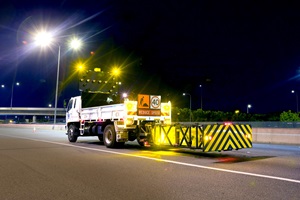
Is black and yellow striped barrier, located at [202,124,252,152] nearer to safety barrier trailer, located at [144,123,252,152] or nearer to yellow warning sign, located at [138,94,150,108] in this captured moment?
safety barrier trailer, located at [144,123,252,152]

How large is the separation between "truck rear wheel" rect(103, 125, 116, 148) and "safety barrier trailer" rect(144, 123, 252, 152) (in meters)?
3.22

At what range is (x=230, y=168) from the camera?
8734 millimetres

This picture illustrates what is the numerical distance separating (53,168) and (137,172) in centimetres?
244

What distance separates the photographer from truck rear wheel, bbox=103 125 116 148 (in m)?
14.6

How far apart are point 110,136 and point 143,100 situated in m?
2.36

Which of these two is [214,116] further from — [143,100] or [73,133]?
[143,100]

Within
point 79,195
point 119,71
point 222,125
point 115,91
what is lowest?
point 79,195

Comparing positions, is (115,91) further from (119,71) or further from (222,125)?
(222,125)

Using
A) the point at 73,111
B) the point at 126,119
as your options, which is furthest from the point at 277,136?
the point at 73,111

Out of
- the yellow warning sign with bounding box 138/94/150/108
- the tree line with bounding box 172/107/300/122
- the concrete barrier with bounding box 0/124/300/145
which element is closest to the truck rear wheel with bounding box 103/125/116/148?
the yellow warning sign with bounding box 138/94/150/108

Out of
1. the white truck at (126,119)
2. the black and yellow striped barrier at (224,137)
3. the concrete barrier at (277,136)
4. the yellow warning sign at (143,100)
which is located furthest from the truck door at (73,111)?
the concrete barrier at (277,136)

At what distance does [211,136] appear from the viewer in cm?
1088

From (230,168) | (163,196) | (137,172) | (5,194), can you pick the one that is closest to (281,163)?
(230,168)

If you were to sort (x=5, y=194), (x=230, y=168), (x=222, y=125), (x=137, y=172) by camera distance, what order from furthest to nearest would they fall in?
(x=222, y=125)
(x=230, y=168)
(x=137, y=172)
(x=5, y=194)
